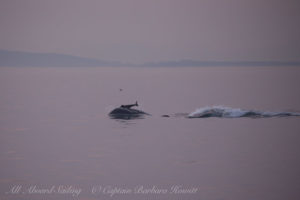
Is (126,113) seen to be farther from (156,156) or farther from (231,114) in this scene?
(156,156)

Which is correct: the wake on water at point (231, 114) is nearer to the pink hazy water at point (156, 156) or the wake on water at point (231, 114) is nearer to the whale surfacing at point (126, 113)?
the pink hazy water at point (156, 156)

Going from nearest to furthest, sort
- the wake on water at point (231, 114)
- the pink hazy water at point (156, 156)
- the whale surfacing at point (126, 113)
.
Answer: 1. the pink hazy water at point (156, 156)
2. the wake on water at point (231, 114)
3. the whale surfacing at point (126, 113)

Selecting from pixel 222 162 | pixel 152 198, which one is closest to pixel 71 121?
pixel 222 162

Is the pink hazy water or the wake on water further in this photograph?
the wake on water

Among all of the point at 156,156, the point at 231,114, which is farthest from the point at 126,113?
the point at 156,156

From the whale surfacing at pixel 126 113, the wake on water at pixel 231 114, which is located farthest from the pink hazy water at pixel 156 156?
the wake on water at pixel 231 114

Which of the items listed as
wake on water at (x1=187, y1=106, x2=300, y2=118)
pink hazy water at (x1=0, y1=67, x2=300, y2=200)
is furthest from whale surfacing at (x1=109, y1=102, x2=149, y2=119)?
wake on water at (x1=187, y1=106, x2=300, y2=118)

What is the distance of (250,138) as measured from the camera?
114ft

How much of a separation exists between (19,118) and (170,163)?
25.5 m

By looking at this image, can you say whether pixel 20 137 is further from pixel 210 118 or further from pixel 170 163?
pixel 210 118

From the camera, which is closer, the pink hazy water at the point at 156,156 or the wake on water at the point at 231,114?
the pink hazy water at the point at 156,156

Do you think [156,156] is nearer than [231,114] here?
Yes

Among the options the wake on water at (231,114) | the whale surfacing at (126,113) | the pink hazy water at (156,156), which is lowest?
the pink hazy water at (156,156)

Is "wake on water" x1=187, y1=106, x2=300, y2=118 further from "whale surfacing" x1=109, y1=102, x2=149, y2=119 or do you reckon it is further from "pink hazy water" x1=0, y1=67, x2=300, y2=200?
"whale surfacing" x1=109, y1=102, x2=149, y2=119
